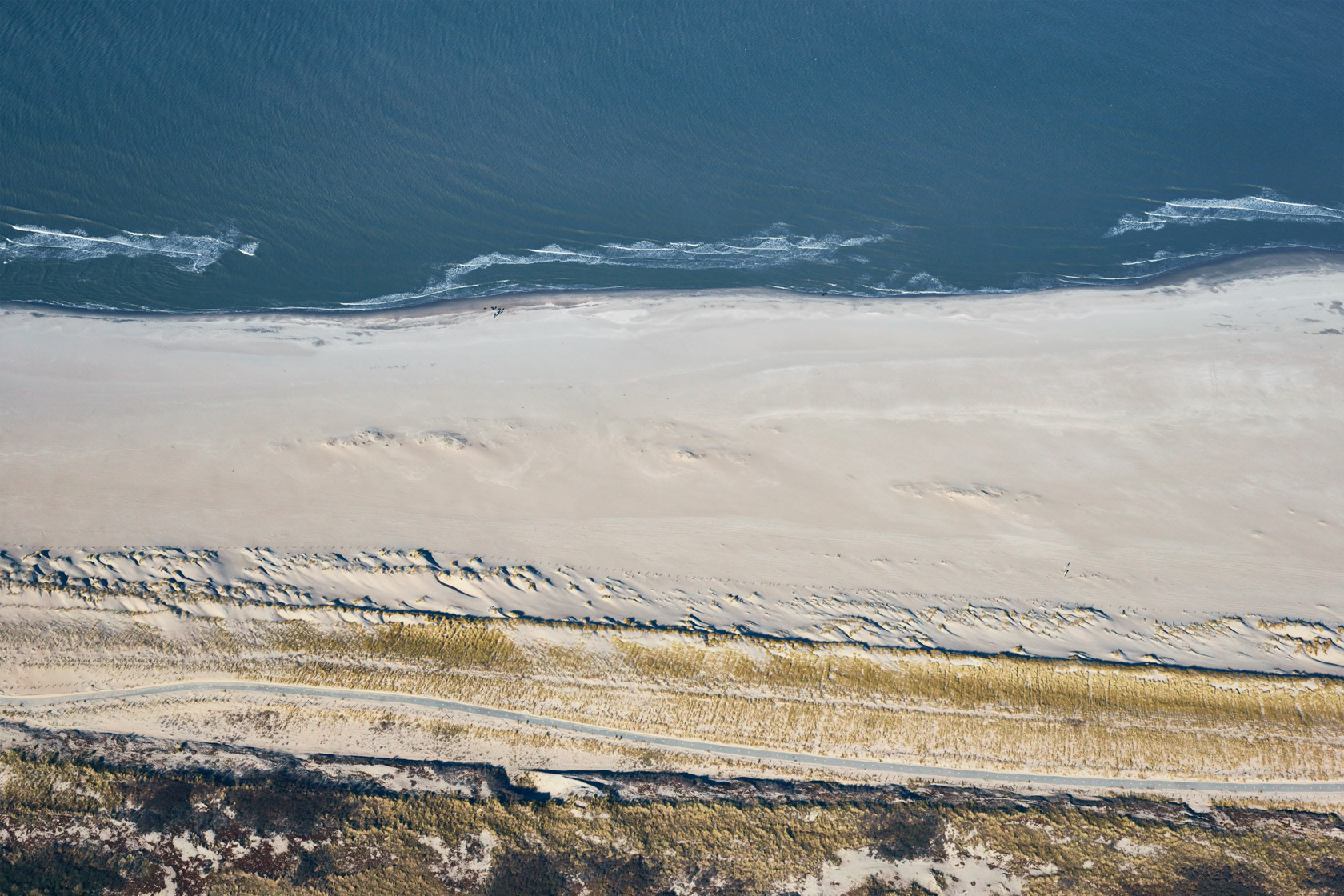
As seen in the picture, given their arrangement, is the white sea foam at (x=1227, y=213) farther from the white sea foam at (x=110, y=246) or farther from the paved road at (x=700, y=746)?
the white sea foam at (x=110, y=246)

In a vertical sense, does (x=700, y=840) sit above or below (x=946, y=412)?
below

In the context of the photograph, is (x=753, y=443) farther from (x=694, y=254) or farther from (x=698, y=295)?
(x=694, y=254)

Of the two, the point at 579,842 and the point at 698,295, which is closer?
the point at 579,842

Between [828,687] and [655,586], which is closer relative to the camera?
[828,687]

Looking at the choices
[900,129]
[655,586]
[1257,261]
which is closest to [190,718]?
[655,586]

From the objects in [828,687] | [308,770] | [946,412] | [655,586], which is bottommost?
[308,770]

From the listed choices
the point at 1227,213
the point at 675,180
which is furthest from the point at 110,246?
the point at 1227,213

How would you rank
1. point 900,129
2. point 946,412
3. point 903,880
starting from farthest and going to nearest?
1. point 900,129
2. point 946,412
3. point 903,880

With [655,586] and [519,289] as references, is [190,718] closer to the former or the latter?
[655,586]
